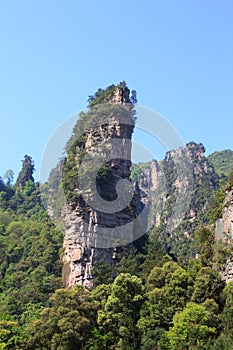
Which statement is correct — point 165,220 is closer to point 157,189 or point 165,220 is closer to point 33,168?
point 157,189

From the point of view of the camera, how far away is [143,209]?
2842 inches

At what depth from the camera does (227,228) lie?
31109 mm

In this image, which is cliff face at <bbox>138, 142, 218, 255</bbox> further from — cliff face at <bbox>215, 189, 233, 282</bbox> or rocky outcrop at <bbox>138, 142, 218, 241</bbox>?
cliff face at <bbox>215, 189, 233, 282</bbox>

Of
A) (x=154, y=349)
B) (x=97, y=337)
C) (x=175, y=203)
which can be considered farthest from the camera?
(x=175, y=203)

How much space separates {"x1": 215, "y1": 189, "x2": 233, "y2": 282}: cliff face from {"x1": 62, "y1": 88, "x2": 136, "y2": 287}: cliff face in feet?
30.3

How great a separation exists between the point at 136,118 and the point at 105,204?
8429mm

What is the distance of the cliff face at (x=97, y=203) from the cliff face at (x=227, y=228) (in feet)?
30.3

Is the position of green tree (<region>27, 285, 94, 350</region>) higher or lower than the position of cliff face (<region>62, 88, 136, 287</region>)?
lower

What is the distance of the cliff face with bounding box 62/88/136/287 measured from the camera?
3847 cm

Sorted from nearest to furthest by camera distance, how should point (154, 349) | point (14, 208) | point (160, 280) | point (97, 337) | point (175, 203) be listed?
point (154, 349), point (97, 337), point (160, 280), point (14, 208), point (175, 203)

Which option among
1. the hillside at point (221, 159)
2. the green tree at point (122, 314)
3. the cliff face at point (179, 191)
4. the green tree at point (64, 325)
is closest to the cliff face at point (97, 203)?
the green tree at point (64, 325)

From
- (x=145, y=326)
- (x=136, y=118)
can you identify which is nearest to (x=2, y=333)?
(x=145, y=326)

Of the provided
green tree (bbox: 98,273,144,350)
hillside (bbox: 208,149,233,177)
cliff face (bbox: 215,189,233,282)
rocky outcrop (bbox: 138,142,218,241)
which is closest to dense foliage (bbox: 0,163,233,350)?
green tree (bbox: 98,273,144,350)

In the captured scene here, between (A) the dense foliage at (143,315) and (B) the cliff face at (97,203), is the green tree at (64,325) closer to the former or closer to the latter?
(A) the dense foliage at (143,315)
